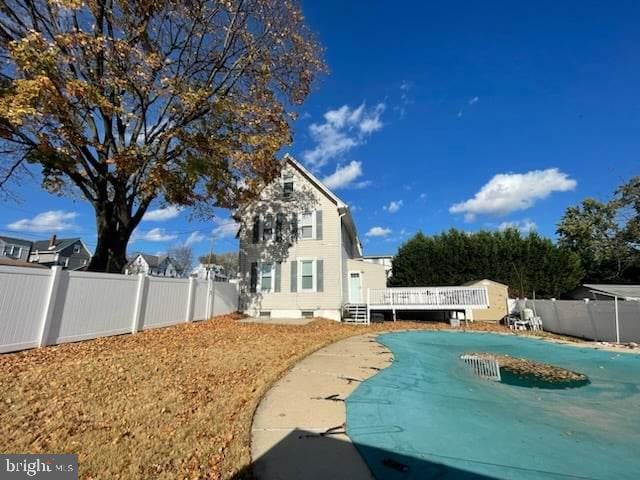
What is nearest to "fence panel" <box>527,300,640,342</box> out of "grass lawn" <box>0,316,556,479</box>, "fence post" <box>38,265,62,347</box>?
"grass lawn" <box>0,316,556,479</box>

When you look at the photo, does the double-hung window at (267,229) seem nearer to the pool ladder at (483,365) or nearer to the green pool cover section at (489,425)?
the green pool cover section at (489,425)

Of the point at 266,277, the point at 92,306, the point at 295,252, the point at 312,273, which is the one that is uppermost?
the point at 295,252

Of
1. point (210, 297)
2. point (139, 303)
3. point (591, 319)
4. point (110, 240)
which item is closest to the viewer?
point (139, 303)

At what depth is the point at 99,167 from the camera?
9875 mm

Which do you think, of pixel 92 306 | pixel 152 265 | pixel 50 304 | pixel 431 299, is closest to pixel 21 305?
pixel 50 304

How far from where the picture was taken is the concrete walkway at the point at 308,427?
2.87 m

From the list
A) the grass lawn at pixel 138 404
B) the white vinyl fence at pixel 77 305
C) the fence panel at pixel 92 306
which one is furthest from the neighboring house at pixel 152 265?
the grass lawn at pixel 138 404

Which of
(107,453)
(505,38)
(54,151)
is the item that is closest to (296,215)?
(54,151)

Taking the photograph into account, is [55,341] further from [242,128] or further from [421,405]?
[242,128]

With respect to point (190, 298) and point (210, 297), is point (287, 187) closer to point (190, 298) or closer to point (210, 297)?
point (210, 297)

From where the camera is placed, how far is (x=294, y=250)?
55.5ft

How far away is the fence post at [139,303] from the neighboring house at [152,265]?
3861cm

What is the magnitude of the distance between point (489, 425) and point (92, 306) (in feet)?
29.3

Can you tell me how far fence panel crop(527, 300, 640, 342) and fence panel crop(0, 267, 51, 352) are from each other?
56.4ft
